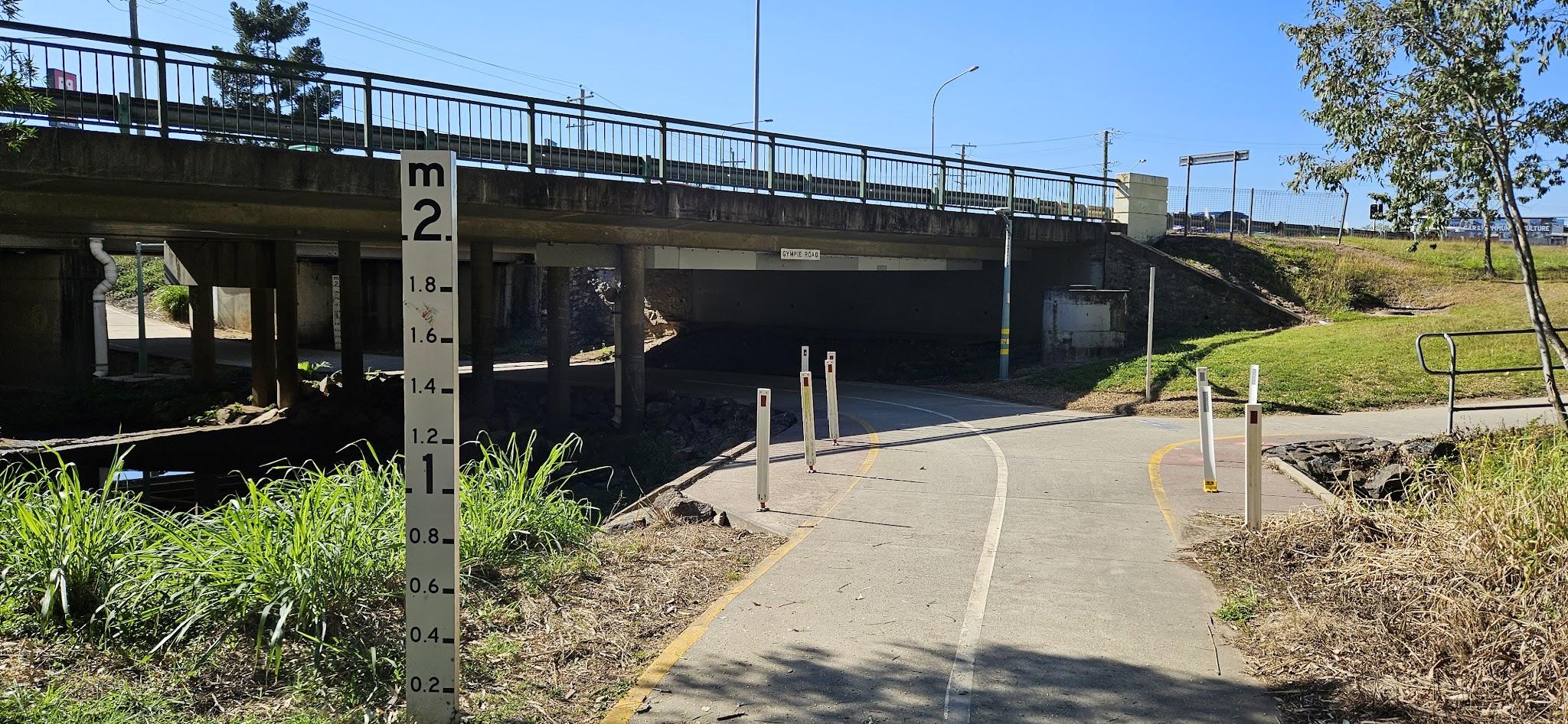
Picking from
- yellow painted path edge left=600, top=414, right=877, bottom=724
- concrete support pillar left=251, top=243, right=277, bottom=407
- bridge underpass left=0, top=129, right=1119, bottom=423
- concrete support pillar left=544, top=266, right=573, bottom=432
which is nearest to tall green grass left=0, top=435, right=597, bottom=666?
yellow painted path edge left=600, top=414, right=877, bottom=724

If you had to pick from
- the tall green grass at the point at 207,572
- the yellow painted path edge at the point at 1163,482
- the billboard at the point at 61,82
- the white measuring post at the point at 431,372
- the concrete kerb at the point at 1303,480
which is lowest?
the yellow painted path edge at the point at 1163,482

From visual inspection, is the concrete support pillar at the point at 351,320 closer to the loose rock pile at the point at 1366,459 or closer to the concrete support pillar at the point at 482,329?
the concrete support pillar at the point at 482,329

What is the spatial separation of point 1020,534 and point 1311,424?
9.60m

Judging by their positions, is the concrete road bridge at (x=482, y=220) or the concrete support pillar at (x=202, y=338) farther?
the concrete support pillar at (x=202, y=338)

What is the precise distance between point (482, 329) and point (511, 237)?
4.48 m

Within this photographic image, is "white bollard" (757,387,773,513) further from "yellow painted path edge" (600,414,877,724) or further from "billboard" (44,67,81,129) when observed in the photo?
"billboard" (44,67,81,129)

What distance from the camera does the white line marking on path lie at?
16.8 ft

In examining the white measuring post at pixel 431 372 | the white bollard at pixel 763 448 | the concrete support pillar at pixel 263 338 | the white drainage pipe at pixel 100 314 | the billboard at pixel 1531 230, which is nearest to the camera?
the white measuring post at pixel 431 372

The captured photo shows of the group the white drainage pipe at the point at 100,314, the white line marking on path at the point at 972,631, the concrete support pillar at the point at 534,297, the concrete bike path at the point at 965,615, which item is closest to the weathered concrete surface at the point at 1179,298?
the concrete bike path at the point at 965,615

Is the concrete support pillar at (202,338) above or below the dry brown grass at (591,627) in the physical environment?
above

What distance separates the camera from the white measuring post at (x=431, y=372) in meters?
4.43

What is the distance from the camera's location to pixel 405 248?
438 cm

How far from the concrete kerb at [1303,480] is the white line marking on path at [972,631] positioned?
8.74 ft

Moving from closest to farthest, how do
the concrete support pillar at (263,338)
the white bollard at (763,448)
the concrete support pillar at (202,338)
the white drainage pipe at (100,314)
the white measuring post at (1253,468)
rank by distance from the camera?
the white measuring post at (1253,468) < the white bollard at (763,448) < the concrete support pillar at (263,338) < the concrete support pillar at (202,338) < the white drainage pipe at (100,314)
